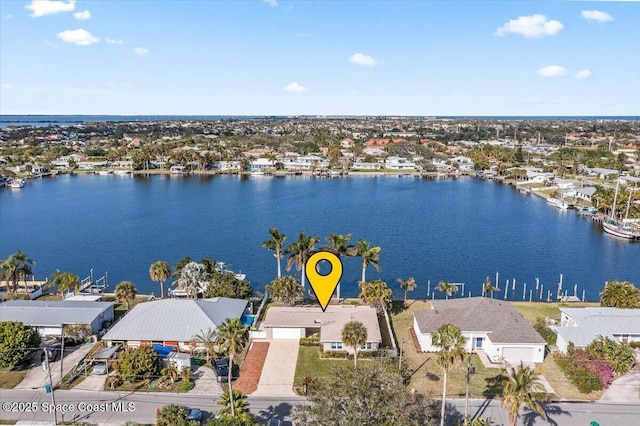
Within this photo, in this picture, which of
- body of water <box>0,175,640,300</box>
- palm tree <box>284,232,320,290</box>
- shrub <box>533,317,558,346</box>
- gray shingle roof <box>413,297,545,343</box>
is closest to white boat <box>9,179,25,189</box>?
body of water <box>0,175,640,300</box>

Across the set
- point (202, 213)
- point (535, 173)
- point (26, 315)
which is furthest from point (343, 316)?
point (535, 173)

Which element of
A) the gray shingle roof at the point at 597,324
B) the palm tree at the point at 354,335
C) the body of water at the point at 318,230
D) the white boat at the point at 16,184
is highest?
the palm tree at the point at 354,335

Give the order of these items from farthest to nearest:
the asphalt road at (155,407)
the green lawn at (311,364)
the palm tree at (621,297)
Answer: the palm tree at (621,297) → the green lawn at (311,364) → the asphalt road at (155,407)

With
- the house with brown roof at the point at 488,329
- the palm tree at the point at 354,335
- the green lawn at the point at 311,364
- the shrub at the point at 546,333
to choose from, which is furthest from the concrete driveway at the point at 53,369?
the shrub at the point at 546,333

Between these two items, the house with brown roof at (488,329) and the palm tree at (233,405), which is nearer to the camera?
the palm tree at (233,405)

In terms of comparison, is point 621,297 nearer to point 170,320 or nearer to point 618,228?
point 170,320

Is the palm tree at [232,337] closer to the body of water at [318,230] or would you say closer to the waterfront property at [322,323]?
the waterfront property at [322,323]
